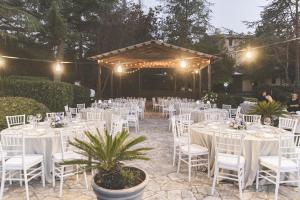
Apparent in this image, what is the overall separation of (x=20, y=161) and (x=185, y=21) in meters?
20.6

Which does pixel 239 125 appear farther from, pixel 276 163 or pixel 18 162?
pixel 18 162

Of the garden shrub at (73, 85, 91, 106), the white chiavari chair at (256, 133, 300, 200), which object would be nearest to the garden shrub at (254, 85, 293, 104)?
the garden shrub at (73, 85, 91, 106)

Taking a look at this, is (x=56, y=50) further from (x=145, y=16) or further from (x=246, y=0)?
(x=246, y=0)

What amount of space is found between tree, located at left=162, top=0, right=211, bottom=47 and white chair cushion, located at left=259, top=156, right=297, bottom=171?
59.9 ft

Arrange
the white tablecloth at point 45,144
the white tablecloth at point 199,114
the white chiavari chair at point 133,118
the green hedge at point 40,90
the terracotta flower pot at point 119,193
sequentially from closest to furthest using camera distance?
the terracotta flower pot at point 119,193, the white tablecloth at point 45,144, the white tablecloth at point 199,114, the white chiavari chair at point 133,118, the green hedge at point 40,90

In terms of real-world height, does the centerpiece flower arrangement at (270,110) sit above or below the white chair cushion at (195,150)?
above

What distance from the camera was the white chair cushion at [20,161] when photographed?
13.1 ft

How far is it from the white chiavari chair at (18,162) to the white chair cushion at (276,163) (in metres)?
3.68

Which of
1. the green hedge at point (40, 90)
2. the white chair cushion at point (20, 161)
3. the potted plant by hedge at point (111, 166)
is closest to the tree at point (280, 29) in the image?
the green hedge at point (40, 90)

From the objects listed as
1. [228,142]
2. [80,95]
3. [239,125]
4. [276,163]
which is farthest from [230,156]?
[80,95]

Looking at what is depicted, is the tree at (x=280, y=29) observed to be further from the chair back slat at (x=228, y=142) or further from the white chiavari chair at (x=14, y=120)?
the white chiavari chair at (x=14, y=120)

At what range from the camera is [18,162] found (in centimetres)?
406

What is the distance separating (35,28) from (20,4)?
285 centimetres

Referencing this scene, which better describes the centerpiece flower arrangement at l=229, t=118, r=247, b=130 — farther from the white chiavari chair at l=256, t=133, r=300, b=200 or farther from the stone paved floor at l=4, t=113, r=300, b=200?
the stone paved floor at l=4, t=113, r=300, b=200
